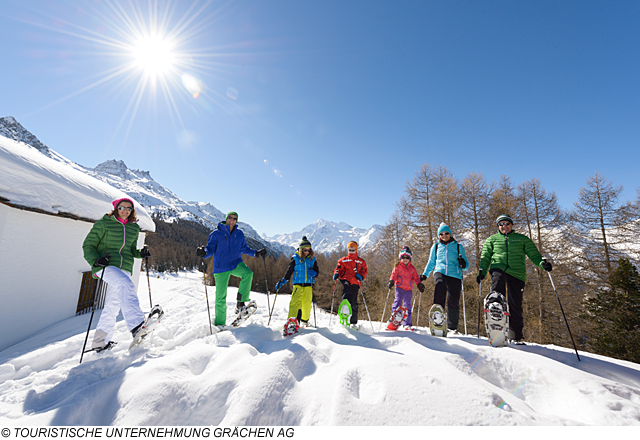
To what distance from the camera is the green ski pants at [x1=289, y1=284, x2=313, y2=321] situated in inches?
184

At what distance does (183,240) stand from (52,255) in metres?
121

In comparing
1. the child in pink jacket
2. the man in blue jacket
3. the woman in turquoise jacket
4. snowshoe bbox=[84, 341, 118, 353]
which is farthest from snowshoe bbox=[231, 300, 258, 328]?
the woman in turquoise jacket

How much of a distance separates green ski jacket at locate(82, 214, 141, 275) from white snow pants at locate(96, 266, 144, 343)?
19 centimetres

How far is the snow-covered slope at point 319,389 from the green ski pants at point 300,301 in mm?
1478

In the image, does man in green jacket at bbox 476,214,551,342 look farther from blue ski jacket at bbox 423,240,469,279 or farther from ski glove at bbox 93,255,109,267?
ski glove at bbox 93,255,109,267

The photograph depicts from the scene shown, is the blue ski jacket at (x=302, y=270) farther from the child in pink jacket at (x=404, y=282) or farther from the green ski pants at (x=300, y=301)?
the child in pink jacket at (x=404, y=282)

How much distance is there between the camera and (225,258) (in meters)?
4.67

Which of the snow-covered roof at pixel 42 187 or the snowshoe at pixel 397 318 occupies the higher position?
the snow-covered roof at pixel 42 187

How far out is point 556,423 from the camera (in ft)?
5.48

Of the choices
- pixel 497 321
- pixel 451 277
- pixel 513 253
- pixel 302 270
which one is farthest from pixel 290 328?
pixel 513 253

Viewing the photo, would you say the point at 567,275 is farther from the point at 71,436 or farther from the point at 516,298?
the point at 71,436

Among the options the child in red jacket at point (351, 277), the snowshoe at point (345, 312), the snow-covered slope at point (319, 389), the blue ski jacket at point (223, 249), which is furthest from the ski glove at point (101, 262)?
the snowshoe at point (345, 312)

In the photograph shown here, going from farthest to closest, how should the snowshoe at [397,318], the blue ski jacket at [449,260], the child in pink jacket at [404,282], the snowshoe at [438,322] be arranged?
the child in pink jacket at [404,282] → the snowshoe at [397,318] → the blue ski jacket at [449,260] → the snowshoe at [438,322]

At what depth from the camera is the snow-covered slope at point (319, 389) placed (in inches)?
68.6
